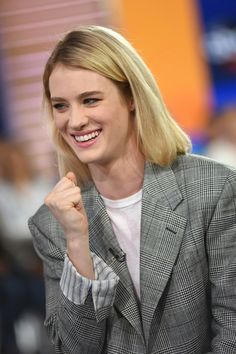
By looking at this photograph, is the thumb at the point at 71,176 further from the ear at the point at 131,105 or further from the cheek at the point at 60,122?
the ear at the point at 131,105

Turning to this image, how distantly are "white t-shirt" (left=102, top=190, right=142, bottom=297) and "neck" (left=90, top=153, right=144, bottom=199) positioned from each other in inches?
0.6

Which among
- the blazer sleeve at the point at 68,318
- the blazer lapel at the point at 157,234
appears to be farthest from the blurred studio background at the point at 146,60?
the blazer lapel at the point at 157,234

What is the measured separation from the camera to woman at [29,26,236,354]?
1685 millimetres

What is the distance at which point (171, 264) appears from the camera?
5.60 feet

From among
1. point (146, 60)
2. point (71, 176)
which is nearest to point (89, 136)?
point (71, 176)

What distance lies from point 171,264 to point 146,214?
0.13 m

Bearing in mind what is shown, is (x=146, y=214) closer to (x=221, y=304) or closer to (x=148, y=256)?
(x=148, y=256)

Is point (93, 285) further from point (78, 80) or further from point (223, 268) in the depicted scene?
point (78, 80)

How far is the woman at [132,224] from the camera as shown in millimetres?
1685

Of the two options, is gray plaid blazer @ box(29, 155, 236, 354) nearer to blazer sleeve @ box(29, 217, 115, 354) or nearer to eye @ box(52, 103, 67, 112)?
blazer sleeve @ box(29, 217, 115, 354)

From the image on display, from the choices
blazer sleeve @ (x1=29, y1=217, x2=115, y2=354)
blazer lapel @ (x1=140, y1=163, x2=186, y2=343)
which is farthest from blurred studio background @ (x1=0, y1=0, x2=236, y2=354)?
blazer lapel @ (x1=140, y1=163, x2=186, y2=343)

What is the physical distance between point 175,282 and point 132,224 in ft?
0.59

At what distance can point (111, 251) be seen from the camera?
1.77m

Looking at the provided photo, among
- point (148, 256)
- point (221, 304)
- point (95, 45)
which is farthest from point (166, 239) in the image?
point (95, 45)
